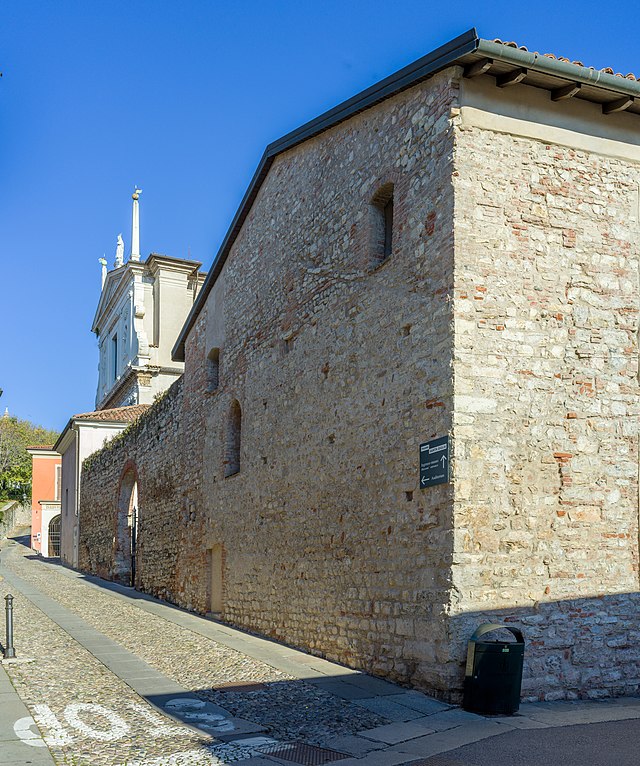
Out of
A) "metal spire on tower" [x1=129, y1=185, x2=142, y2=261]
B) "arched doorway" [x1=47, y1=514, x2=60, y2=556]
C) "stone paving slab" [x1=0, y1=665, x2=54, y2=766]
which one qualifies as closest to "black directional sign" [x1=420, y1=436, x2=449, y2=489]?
"stone paving slab" [x1=0, y1=665, x2=54, y2=766]

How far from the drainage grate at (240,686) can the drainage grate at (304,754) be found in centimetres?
210

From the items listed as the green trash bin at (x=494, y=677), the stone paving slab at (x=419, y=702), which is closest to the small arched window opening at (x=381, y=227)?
the green trash bin at (x=494, y=677)

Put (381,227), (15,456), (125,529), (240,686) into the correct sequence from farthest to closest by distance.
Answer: (15,456), (125,529), (381,227), (240,686)

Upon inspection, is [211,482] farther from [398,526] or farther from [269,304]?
[398,526]

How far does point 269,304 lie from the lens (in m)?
13.5

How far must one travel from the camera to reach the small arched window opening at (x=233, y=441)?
15.1 meters

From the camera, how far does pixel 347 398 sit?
10766 mm

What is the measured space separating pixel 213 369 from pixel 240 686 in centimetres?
831

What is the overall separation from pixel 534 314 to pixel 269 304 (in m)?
5.46

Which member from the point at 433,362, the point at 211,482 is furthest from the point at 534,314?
the point at 211,482

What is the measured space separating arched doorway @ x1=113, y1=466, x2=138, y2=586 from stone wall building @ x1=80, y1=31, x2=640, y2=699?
1212 centimetres

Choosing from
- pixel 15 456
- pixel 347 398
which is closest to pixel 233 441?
pixel 347 398

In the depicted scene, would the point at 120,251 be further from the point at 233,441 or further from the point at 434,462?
the point at 434,462

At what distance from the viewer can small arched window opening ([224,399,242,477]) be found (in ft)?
49.4
